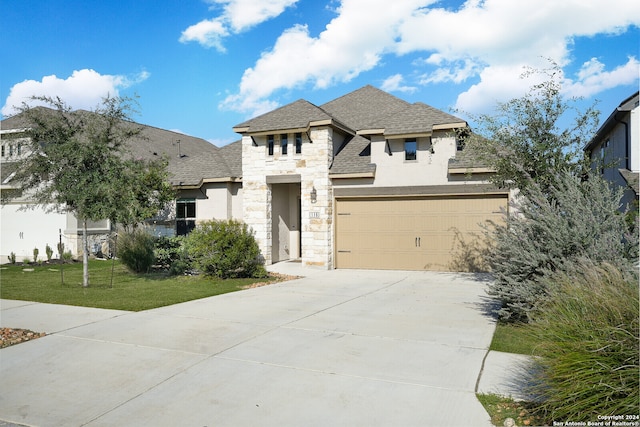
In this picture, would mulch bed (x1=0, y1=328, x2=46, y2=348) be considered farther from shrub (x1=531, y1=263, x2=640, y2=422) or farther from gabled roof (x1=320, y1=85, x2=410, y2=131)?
gabled roof (x1=320, y1=85, x2=410, y2=131)

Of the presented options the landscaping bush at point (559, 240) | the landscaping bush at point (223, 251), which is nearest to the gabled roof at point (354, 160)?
the landscaping bush at point (223, 251)

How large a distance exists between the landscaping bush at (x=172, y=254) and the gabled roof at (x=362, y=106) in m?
8.23

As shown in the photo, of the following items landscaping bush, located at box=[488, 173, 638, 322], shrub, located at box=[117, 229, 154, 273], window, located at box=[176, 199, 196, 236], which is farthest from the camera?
window, located at box=[176, 199, 196, 236]

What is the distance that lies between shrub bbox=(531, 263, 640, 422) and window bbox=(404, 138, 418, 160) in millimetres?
11138

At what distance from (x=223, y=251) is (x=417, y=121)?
293 inches

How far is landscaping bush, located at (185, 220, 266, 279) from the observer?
43.5 ft

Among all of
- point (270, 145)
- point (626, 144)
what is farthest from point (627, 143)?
point (270, 145)

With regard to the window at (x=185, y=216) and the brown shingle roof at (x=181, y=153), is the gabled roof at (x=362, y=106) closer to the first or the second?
the brown shingle roof at (x=181, y=153)

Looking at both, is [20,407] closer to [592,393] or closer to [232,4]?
[592,393]

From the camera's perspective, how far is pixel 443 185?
48.2 ft

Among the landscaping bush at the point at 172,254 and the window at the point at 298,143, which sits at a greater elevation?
the window at the point at 298,143

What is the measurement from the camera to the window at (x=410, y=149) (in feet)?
49.8

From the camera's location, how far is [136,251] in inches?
580

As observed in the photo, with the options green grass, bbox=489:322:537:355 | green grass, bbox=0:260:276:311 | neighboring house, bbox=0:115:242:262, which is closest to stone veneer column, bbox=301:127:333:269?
neighboring house, bbox=0:115:242:262
